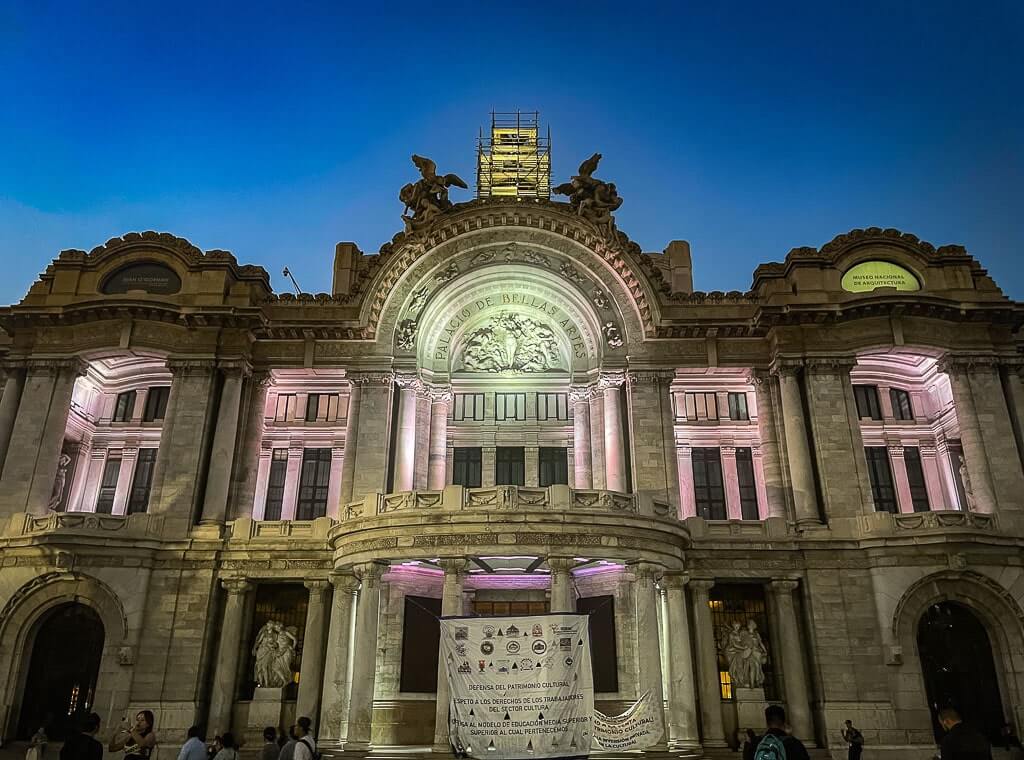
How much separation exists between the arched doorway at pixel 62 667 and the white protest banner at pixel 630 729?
18.9 metres

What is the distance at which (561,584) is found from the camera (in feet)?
79.7

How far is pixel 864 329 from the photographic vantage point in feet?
107

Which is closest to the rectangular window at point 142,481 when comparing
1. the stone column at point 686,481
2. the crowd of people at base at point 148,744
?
the crowd of people at base at point 148,744

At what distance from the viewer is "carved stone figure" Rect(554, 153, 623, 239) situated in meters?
35.1

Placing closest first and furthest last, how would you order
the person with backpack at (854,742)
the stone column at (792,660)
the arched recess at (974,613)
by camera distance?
1. the person with backpack at (854,742)
2. the arched recess at (974,613)
3. the stone column at (792,660)

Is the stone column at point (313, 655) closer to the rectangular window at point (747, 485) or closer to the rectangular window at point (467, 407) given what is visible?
the rectangular window at point (467, 407)

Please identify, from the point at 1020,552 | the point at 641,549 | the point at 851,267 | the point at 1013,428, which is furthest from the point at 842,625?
the point at 851,267

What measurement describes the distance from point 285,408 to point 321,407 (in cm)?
176

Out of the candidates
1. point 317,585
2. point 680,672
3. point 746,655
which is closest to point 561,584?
point 680,672

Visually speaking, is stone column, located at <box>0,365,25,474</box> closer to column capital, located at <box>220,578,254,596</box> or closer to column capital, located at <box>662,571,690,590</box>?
column capital, located at <box>220,578,254,596</box>

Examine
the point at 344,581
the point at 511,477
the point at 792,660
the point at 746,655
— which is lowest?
the point at 792,660

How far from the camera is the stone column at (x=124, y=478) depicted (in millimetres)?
34000

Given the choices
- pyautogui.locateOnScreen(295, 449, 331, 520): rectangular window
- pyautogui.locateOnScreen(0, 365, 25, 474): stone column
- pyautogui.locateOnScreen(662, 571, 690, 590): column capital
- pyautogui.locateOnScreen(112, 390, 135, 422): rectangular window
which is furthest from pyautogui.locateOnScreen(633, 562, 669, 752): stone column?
pyautogui.locateOnScreen(0, 365, 25, 474): stone column

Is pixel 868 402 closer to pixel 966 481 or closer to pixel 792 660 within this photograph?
pixel 966 481
